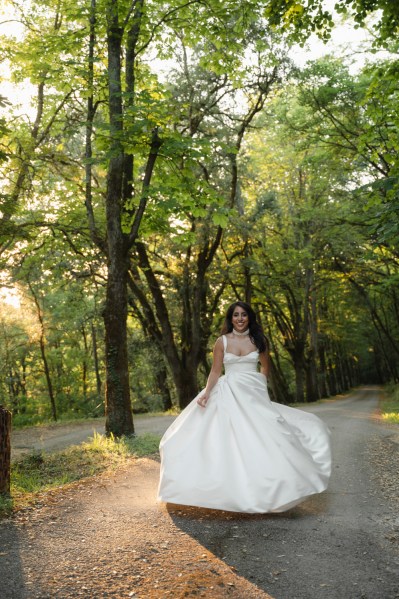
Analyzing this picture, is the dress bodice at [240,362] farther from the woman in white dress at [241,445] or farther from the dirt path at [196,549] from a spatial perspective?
the dirt path at [196,549]

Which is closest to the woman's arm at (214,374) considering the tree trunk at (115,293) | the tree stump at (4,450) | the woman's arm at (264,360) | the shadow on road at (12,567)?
the woman's arm at (264,360)

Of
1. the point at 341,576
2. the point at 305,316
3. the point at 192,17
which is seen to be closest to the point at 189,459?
the point at 341,576

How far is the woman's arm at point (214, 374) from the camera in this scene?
20.0 feet

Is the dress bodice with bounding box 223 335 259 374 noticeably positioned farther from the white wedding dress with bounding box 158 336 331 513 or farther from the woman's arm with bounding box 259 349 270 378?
the woman's arm with bounding box 259 349 270 378

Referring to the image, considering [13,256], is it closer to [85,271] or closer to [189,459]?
[85,271]

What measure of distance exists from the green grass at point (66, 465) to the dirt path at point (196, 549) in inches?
13.1

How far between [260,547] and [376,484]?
313cm

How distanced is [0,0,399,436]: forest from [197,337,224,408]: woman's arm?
134 inches

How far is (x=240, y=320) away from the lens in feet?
20.9

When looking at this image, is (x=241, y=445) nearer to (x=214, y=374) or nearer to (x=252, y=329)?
(x=214, y=374)

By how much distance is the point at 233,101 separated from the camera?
18234 mm

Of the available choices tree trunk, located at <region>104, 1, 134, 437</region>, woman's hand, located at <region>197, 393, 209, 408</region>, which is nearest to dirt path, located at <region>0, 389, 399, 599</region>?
woman's hand, located at <region>197, 393, 209, 408</region>

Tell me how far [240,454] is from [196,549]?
1257 mm

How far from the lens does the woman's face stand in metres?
6.36
